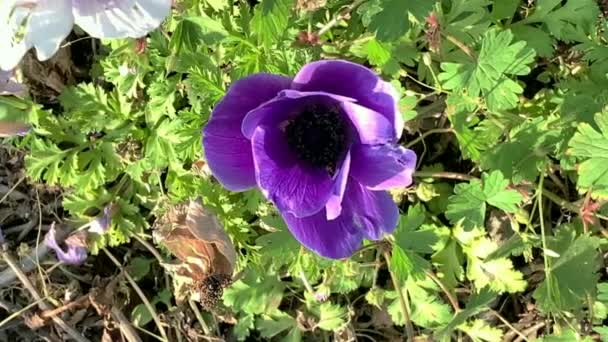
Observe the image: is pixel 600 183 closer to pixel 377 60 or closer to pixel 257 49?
pixel 377 60

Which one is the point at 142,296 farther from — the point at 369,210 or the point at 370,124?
the point at 370,124

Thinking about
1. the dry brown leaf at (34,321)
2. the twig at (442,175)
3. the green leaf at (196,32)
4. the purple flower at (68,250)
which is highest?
the green leaf at (196,32)

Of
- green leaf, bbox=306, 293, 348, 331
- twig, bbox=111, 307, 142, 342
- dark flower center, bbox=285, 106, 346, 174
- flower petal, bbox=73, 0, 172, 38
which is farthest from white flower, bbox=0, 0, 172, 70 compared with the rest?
twig, bbox=111, 307, 142, 342

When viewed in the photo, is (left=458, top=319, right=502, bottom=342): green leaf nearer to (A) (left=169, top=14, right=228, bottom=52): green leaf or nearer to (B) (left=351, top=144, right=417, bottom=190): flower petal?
(B) (left=351, top=144, right=417, bottom=190): flower petal

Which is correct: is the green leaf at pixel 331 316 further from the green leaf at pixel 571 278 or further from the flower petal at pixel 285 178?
the flower petal at pixel 285 178

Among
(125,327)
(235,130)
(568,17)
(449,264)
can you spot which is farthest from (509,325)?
(125,327)

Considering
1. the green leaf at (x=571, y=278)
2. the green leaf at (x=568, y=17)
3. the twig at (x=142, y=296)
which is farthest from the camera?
the twig at (x=142, y=296)

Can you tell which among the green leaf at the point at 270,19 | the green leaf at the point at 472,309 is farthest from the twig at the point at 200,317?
the green leaf at the point at 270,19

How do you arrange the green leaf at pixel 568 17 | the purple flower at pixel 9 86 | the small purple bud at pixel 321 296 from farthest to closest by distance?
the small purple bud at pixel 321 296 → the purple flower at pixel 9 86 → the green leaf at pixel 568 17
